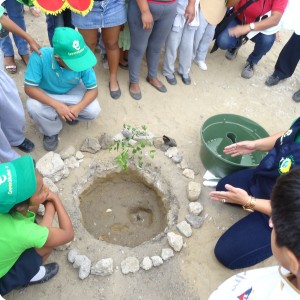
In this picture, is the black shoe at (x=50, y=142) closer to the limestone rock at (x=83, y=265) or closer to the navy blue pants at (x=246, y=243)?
the limestone rock at (x=83, y=265)

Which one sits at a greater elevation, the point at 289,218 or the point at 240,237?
the point at 289,218

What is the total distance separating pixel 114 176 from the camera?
2.97 metres

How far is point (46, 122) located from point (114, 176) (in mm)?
714

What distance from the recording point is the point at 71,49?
2.39 metres

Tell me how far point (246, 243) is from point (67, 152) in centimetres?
155

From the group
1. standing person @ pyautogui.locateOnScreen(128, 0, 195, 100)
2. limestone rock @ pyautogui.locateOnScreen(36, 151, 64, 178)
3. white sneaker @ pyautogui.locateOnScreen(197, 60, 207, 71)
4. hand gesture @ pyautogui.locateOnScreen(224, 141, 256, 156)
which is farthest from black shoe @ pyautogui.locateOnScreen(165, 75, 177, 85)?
limestone rock @ pyautogui.locateOnScreen(36, 151, 64, 178)

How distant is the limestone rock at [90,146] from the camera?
115 inches

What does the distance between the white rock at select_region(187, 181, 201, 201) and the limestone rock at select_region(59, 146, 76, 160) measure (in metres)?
1.00

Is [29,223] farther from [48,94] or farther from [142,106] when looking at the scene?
[142,106]

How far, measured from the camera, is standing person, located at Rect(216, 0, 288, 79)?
3.44 meters

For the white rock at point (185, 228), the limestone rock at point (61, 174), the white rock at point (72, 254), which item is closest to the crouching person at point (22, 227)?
the white rock at point (72, 254)

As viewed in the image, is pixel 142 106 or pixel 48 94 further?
pixel 142 106

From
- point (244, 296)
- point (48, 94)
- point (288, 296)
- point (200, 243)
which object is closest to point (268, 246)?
point (200, 243)

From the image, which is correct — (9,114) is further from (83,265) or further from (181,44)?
(181,44)
